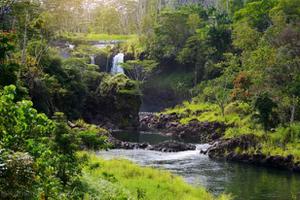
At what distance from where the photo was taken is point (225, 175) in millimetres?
31078

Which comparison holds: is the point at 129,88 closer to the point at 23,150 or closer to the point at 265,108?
the point at 265,108

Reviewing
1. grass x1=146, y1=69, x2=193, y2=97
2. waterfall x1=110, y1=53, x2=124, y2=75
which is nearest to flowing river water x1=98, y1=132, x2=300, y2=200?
grass x1=146, y1=69, x2=193, y2=97

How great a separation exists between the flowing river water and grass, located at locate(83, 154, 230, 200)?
510 centimetres

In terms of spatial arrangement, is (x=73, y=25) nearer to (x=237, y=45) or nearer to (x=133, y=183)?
(x=237, y=45)

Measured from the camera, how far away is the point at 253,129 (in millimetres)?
42500

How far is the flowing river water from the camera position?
2614 centimetres

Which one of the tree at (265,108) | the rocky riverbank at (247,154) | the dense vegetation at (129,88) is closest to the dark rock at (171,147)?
the rocky riverbank at (247,154)

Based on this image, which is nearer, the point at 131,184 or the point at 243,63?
the point at 131,184

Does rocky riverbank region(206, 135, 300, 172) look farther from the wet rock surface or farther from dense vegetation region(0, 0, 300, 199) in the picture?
the wet rock surface

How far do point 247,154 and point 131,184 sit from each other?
65.7ft

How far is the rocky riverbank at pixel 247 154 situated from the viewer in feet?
114

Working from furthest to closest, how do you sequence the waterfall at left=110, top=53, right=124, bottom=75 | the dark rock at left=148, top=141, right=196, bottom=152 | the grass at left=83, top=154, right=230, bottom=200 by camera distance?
1. the waterfall at left=110, top=53, right=124, bottom=75
2. the dark rock at left=148, top=141, right=196, bottom=152
3. the grass at left=83, top=154, right=230, bottom=200

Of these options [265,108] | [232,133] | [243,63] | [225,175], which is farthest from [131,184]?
[243,63]

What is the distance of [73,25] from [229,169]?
82.7m
